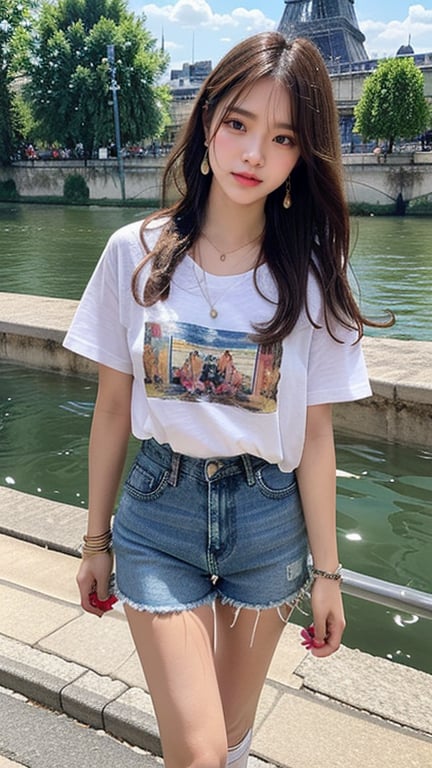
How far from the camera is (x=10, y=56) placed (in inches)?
1859

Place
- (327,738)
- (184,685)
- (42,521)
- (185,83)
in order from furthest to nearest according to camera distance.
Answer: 1. (185,83)
2. (42,521)
3. (327,738)
4. (184,685)

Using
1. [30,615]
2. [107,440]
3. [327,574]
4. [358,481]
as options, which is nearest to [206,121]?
[107,440]

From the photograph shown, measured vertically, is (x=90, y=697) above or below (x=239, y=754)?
below

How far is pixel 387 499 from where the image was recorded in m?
4.79

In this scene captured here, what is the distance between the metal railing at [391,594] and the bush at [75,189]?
148ft

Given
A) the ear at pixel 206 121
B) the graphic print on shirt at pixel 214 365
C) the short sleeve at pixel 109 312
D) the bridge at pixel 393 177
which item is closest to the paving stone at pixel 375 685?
the graphic print on shirt at pixel 214 365

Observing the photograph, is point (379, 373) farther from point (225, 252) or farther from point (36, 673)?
point (225, 252)

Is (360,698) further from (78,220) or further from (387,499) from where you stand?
(78,220)

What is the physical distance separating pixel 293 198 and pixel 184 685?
104 cm

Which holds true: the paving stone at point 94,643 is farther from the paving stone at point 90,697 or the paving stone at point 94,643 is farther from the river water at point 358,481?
the river water at point 358,481

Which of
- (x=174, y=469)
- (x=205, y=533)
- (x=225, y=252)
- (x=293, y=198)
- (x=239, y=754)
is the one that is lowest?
(x=239, y=754)

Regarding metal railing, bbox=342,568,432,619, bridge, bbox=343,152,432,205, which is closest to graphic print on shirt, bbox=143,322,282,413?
metal railing, bbox=342,568,432,619

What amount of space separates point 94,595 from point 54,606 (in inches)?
47.3

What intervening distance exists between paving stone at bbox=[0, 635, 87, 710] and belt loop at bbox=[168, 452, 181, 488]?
1.17m
